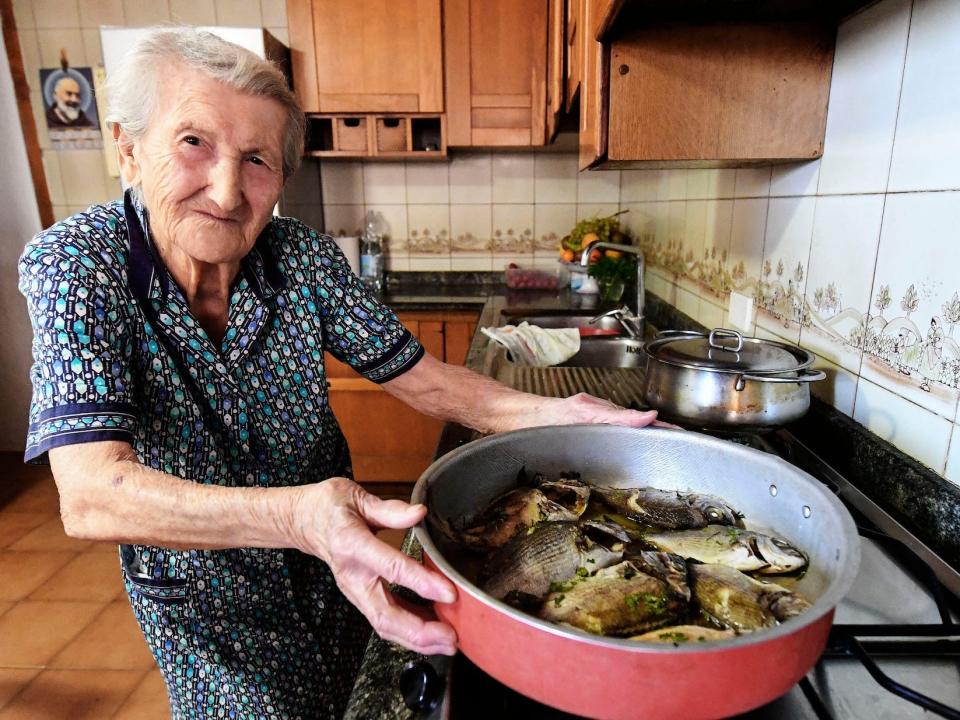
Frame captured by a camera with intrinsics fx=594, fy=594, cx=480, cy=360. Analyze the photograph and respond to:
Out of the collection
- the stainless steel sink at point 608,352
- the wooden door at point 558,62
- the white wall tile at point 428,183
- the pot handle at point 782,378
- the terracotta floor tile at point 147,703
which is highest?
the wooden door at point 558,62

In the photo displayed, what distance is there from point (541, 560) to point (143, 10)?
3.47 meters

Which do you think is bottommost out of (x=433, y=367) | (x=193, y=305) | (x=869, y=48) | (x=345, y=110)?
(x=433, y=367)

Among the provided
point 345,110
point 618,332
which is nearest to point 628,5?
point 618,332

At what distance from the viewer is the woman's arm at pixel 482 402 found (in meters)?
0.93

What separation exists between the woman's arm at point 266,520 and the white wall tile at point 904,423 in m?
0.69

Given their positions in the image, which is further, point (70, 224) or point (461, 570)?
point (70, 224)

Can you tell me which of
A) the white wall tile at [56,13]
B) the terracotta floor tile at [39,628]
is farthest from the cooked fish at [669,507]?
the white wall tile at [56,13]

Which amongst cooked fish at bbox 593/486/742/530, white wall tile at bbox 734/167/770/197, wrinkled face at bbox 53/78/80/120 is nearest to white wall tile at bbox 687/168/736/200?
white wall tile at bbox 734/167/770/197

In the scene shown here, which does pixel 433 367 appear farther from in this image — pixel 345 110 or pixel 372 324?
pixel 345 110

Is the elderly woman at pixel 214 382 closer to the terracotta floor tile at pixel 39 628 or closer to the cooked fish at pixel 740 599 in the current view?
the cooked fish at pixel 740 599

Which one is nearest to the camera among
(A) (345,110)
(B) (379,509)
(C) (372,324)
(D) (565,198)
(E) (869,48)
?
(B) (379,509)

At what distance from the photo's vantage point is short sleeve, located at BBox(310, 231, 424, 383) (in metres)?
1.07

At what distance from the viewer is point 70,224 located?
0.82 meters

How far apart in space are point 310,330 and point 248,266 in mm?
145
